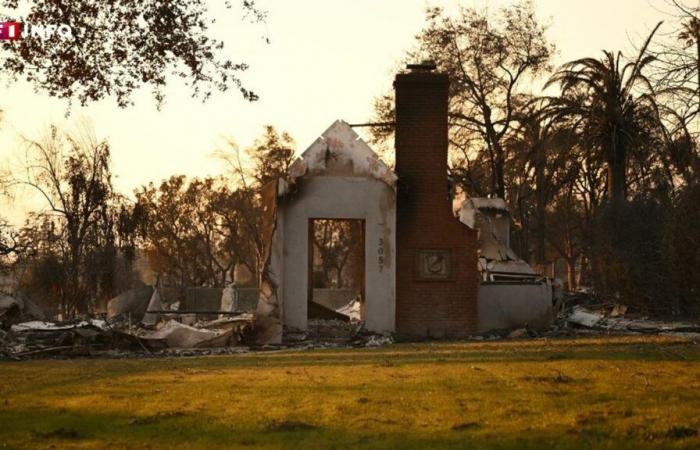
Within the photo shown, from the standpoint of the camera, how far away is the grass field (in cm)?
804

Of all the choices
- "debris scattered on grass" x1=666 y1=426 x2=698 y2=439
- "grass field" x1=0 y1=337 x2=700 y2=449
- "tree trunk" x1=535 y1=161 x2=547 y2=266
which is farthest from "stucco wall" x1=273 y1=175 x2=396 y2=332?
"debris scattered on grass" x1=666 y1=426 x2=698 y2=439

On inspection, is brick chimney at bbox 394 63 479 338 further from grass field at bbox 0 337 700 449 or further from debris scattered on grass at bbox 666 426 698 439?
debris scattered on grass at bbox 666 426 698 439

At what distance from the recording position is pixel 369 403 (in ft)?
33.3

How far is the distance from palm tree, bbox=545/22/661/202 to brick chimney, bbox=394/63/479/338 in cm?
803

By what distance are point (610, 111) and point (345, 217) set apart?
37.1ft

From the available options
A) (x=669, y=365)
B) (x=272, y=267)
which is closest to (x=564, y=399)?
(x=669, y=365)

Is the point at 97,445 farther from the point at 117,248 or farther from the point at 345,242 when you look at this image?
the point at 345,242

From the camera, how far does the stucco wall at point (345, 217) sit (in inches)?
906

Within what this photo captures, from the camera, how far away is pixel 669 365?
530 inches

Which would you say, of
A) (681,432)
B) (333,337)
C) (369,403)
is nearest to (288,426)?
(369,403)

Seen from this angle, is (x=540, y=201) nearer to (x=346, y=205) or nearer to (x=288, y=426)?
(x=346, y=205)

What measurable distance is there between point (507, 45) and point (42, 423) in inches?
1360

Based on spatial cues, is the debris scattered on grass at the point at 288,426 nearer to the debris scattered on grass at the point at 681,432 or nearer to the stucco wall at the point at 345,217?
the debris scattered on grass at the point at 681,432

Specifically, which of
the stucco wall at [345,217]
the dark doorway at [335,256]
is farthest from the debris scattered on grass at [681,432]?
the dark doorway at [335,256]
